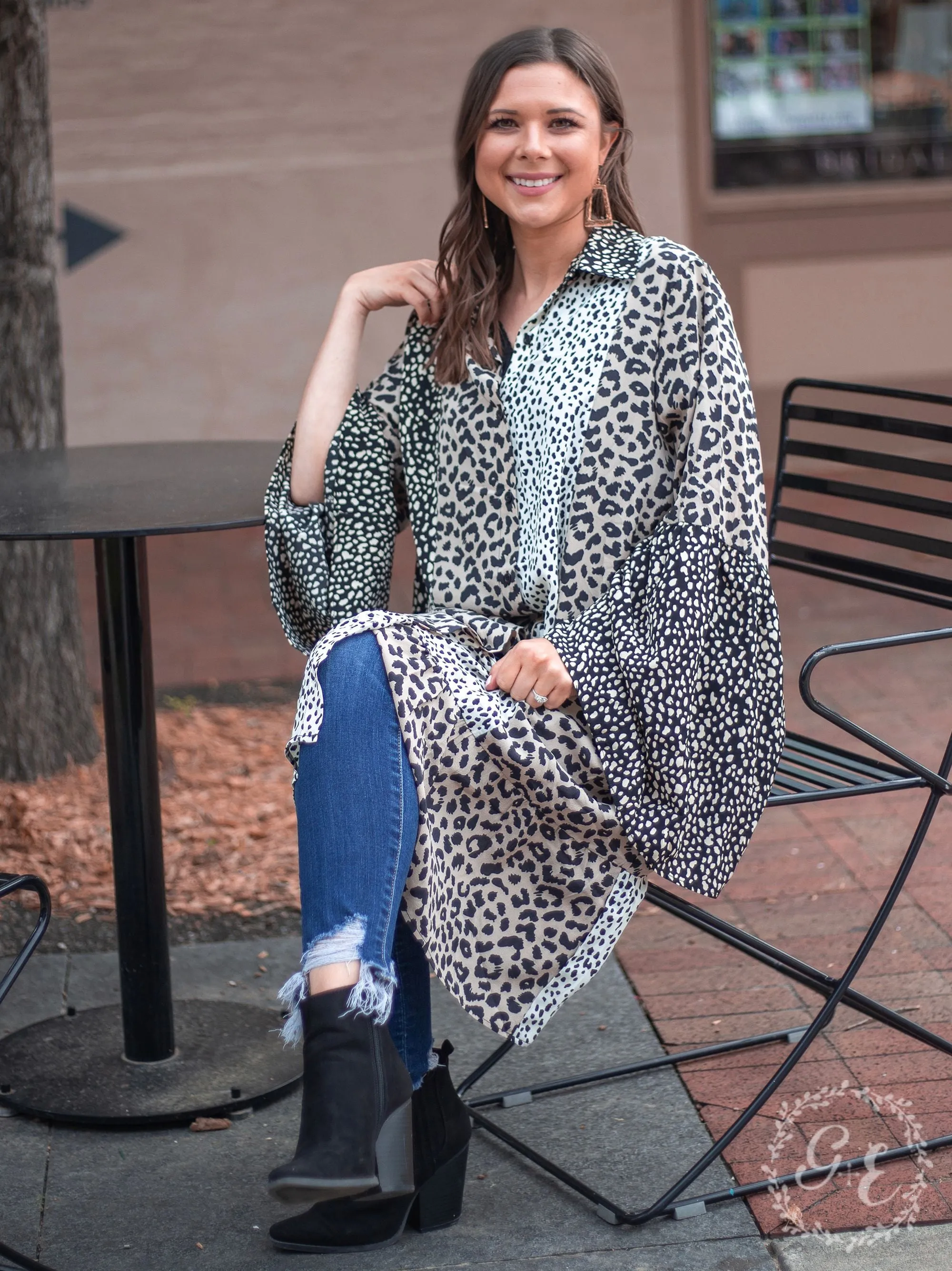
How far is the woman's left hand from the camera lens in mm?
2252

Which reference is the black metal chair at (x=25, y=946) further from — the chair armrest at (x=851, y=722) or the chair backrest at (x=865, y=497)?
the chair backrest at (x=865, y=497)

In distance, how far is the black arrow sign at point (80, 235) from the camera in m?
Answer: 7.39

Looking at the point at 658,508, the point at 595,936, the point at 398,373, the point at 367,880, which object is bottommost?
the point at 595,936

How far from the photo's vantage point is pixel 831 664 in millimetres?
5266

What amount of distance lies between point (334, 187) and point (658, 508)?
559cm

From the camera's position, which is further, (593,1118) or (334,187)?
(334,187)


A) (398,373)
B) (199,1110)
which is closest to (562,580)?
(398,373)

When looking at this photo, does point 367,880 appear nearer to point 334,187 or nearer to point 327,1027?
point 327,1027

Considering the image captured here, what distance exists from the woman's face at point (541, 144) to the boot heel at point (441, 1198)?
143cm

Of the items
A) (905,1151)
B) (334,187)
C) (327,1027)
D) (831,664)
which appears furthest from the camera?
(334,187)

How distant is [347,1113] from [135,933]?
92cm

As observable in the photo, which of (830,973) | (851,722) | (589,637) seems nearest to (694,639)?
(589,637)

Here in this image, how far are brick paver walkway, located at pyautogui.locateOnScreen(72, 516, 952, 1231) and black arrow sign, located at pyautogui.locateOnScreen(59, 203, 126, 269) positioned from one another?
8.37 ft

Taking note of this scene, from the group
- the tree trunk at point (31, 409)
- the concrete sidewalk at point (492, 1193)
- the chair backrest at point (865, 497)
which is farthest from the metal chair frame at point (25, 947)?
the tree trunk at point (31, 409)
